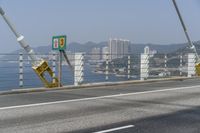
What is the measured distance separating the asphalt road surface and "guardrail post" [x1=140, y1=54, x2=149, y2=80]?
7.87 metres

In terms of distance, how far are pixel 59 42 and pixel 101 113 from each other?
8.14 metres

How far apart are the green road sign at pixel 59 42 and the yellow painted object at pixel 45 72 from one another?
109 cm

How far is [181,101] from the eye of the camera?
42.5 feet

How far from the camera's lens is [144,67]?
75.8ft

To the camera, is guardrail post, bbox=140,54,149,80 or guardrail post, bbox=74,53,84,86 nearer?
guardrail post, bbox=74,53,84,86

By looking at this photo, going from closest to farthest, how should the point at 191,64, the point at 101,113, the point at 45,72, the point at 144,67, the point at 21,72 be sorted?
1. the point at 101,113
2. the point at 21,72
3. the point at 45,72
4. the point at 144,67
5. the point at 191,64

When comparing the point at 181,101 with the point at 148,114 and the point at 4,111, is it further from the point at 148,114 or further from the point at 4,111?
the point at 4,111

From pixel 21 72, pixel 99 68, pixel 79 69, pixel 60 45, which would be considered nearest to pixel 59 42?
pixel 60 45

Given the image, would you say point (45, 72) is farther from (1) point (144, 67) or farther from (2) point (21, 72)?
(1) point (144, 67)

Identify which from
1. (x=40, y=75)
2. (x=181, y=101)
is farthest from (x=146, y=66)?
(x=181, y=101)

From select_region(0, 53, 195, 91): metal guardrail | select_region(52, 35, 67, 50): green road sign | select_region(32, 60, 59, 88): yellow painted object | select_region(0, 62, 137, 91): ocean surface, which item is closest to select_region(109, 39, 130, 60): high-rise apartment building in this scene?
select_region(0, 53, 195, 91): metal guardrail

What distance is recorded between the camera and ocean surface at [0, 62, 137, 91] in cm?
1675

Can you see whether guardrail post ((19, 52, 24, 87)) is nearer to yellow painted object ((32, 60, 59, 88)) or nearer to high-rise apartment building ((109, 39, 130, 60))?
yellow painted object ((32, 60, 59, 88))

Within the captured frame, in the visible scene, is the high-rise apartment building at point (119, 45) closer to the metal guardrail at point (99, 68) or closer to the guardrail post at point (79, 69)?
the metal guardrail at point (99, 68)
